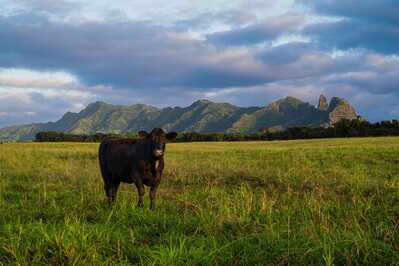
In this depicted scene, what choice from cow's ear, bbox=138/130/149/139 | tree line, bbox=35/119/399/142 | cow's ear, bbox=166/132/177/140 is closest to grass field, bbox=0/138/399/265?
cow's ear, bbox=166/132/177/140

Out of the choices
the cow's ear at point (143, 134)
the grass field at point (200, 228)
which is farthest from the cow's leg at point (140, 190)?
the cow's ear at point (143, 134)

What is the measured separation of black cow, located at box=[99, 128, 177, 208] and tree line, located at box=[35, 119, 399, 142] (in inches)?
2015

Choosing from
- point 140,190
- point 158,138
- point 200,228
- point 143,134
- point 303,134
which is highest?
point 143,134

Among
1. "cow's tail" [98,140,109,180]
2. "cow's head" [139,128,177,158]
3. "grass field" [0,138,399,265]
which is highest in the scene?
"cow's head" [139,128,177,158]

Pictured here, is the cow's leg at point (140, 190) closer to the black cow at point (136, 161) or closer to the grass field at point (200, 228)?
the black cow at point (136, 161)

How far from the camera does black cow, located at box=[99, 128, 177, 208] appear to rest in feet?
40.8

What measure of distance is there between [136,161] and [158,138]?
0.91 m

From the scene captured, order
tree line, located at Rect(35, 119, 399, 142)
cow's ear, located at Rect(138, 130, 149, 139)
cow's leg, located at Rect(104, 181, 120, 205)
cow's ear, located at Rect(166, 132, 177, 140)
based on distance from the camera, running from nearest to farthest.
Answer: cow's leg, located at Rect(104, 181, 120, 205) < cow's ear, located at Rect(138, 130, 149, 139) < cow's ear, located at Rect(166, 132, 177, 140) < tree line, located at Rect(35, 119, 399, 142)

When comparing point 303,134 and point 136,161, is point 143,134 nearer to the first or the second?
point 136,161

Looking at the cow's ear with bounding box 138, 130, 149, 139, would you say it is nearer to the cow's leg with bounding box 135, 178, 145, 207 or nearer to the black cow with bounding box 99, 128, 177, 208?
the black cow with bounding box 99, 128, 177, 208

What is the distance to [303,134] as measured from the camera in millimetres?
71812

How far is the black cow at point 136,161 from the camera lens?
489 inches

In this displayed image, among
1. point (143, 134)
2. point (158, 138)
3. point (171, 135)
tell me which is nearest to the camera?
point (158, 138)

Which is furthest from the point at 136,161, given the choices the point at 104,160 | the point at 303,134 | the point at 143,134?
the point at 303,134
